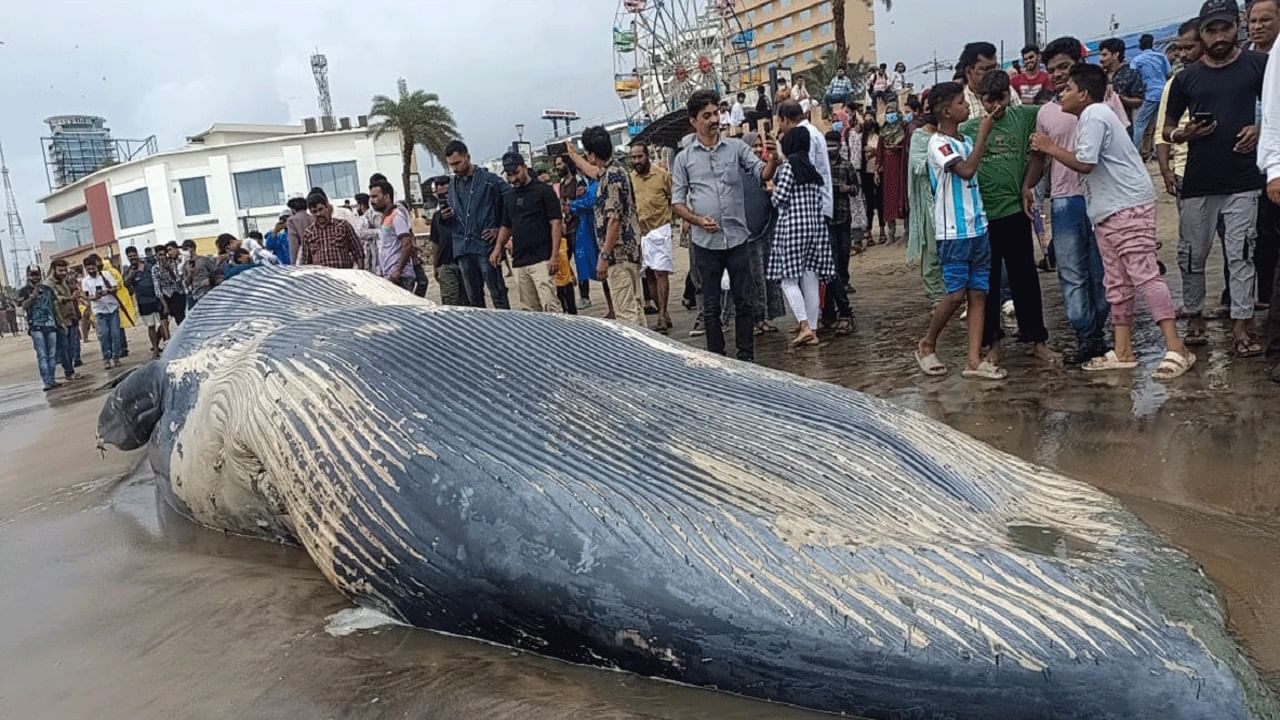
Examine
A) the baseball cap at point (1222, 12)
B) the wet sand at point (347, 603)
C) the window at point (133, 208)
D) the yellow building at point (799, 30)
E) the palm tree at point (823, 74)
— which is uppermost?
the yellow building at point (799, 30)

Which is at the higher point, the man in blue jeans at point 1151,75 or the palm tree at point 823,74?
the palm tree at point 823,74

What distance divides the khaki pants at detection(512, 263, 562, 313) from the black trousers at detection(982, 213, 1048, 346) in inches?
158

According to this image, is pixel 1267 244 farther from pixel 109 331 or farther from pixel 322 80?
pixel 322 80

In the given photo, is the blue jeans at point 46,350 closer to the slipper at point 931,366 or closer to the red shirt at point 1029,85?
the slipper at point 931,366

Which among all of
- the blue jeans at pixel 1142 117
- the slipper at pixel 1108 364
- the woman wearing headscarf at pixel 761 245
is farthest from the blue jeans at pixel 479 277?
the blue jeans at pixel 1142 117

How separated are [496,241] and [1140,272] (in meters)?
5.39

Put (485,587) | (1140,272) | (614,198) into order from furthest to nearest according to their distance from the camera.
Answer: (614,198)
(1140,272)
(485,587)

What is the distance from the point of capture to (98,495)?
213 inches

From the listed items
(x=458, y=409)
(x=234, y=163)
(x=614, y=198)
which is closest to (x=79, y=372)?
(x=614, y=198)

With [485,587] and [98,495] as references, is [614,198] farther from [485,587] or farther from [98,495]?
[485,587]

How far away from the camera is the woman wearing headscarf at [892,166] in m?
12.5

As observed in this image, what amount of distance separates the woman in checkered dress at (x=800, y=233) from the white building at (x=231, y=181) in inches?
2005

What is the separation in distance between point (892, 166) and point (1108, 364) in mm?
7664

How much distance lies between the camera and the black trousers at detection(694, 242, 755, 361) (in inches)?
257
